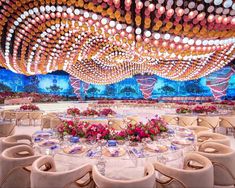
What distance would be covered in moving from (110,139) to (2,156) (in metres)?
1.53

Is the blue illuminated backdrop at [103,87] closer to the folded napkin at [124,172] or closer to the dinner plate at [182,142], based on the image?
the folded napkin at [124,172]

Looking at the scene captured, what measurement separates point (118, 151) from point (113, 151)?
0.07m

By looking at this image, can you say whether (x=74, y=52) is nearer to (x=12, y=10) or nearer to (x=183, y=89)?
(x=12, y=10)

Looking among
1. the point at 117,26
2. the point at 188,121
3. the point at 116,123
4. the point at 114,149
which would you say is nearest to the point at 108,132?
the point at 114,149

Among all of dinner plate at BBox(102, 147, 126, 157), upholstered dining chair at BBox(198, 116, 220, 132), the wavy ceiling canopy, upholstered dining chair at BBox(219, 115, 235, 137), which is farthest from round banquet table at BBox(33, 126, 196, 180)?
upholstered dining chair at BBox(219, 115, 235, 137)

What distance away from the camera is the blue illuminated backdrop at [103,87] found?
26.6 metres

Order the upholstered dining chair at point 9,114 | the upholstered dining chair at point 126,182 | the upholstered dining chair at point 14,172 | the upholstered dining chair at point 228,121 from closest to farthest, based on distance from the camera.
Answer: the upholstered dining chair at point 126,182, the upholstered dining chair at point 14,172, the upholstered dining chair at point 228,121, the upholstered dining chair at point 9,114

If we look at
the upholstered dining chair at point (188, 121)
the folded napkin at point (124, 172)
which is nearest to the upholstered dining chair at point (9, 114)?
the upholstered dining chair at point (188, 121)

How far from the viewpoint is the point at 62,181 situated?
7.70 feet

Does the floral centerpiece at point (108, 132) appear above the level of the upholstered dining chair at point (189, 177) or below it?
above

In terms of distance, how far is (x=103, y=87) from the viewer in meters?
31.4

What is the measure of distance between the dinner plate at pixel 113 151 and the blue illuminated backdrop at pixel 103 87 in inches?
912

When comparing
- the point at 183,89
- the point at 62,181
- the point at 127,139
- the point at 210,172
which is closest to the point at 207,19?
the point at 127,139

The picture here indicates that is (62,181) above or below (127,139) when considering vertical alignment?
below
